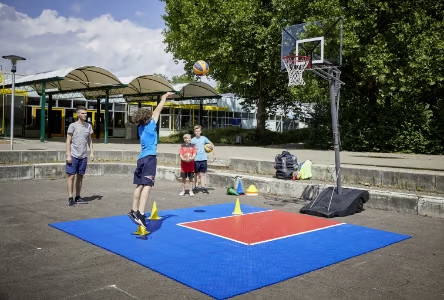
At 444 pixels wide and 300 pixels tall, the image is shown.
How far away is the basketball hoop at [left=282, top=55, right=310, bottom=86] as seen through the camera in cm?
1070

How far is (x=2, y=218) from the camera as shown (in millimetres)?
7664

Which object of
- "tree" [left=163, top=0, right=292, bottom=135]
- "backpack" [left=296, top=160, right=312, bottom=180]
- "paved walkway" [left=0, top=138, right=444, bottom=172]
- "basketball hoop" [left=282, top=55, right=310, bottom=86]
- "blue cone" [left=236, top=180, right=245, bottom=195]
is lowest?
"blue cone" [left=236, top=180, right=245, bottom=195]

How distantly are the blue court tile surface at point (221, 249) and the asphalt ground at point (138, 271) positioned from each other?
150 mm

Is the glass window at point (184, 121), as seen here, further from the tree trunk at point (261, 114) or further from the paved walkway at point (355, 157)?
the paved walkway at point (355, 157)

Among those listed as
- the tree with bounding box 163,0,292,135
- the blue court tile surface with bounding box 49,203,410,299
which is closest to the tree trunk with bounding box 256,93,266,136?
the tree with bounding box 163,0,292,135

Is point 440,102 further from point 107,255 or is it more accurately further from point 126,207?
point 107,255

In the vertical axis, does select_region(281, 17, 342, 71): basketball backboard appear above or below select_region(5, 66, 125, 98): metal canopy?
below

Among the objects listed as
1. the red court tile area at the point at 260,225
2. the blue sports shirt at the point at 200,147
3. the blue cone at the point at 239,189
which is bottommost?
the red court tile area at the point at 260,225

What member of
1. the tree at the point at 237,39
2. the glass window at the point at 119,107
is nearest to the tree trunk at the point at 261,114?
the tree at the point at 237,39

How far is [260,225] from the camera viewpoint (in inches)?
305

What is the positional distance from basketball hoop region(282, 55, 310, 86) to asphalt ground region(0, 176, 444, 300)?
14.0 ft

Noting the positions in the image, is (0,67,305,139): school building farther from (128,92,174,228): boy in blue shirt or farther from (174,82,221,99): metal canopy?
(128,92,174,228): boy in blue shirt

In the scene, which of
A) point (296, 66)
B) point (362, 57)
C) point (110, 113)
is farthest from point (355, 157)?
point (110, 113)

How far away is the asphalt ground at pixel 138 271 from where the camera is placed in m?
4.28
